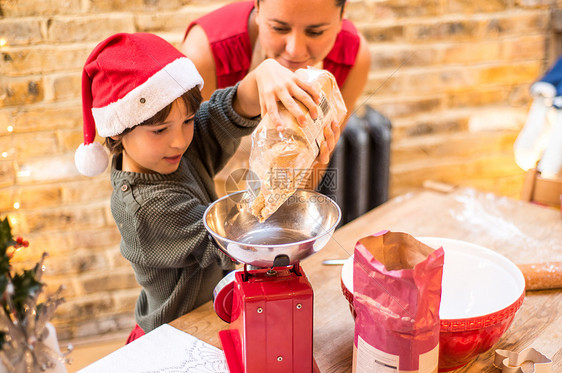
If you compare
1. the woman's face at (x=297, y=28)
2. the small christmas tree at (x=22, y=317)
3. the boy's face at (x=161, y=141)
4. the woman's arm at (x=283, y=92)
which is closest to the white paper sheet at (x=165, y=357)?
the small christmas tree at (x=22, y=317)

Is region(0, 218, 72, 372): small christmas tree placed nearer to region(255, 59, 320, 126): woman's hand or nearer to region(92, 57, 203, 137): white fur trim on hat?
region(92, 57, 203, 137): white fur trim on hat

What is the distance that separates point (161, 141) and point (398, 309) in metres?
0.55

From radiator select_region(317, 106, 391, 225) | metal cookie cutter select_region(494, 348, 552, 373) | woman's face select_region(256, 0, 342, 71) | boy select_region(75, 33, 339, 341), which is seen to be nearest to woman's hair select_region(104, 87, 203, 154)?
boy select_region(75, 33, 339, 341)

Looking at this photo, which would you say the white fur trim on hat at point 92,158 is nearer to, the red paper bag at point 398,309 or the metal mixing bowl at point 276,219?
the metal mixing bowl at point 276,219

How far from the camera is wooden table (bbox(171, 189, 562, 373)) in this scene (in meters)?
1.02

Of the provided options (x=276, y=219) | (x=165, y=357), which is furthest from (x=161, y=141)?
(x=165, y=357)

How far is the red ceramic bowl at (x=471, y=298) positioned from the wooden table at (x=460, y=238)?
80mm

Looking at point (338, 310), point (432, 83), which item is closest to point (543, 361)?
point (338, 310)

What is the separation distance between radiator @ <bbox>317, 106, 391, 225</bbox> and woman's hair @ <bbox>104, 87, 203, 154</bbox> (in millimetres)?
1202

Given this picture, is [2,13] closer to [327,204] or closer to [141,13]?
[141,13]

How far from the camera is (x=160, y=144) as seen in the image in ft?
3.36

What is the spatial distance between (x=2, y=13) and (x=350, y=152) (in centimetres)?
143

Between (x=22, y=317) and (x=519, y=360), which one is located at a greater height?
(x=22, y=317)

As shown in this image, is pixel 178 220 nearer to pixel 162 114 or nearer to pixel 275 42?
pixel 162 114
